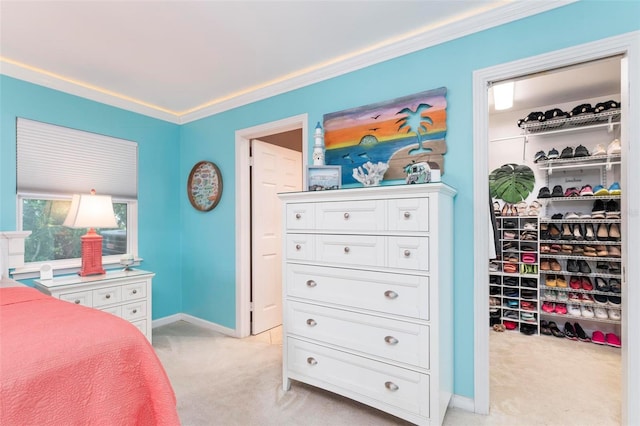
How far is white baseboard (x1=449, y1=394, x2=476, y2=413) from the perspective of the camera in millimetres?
1978

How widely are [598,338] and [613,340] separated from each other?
0.11 meters

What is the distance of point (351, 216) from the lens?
6.32 ft

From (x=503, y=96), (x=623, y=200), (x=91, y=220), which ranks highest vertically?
(x=503, y=96)

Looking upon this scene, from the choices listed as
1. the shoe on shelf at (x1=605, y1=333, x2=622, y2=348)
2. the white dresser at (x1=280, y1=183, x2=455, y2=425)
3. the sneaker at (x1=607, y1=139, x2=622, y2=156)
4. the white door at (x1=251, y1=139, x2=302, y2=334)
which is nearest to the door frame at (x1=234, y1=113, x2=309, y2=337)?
the white door at (x1=251, y1=139, x2=302, y2=334)

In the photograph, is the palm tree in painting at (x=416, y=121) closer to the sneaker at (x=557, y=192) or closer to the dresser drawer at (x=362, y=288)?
the dresser drawer at (x=362, y=288)

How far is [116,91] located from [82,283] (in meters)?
1.89

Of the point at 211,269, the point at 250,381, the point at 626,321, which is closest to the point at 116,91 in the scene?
the point at 211,269

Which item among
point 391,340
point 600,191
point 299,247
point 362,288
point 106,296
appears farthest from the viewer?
point 600,191

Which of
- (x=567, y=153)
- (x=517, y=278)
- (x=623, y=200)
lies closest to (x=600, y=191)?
(x=567, y=153)

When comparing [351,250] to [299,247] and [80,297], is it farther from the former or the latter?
[80,297]

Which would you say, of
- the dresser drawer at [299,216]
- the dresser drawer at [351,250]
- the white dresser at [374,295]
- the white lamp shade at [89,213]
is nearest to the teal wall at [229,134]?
the white dresser at [374,295]

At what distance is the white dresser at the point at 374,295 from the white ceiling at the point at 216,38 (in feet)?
3.75

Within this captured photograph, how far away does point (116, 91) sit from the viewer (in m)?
3.11

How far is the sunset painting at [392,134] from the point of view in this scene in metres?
2.14
